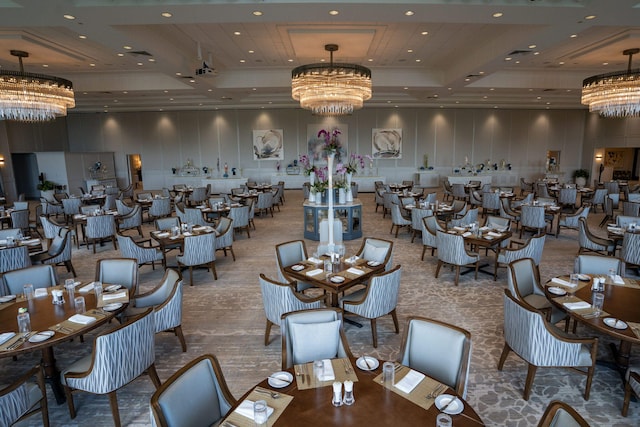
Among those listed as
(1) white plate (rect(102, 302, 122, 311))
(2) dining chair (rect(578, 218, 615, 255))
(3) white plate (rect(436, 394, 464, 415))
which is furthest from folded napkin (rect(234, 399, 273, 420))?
(2) dining chair (rect(578, 218, 615, 255))

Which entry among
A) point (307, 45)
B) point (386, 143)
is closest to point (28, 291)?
point (307, 45)

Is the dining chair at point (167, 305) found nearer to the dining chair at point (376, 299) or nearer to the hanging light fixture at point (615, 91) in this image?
the dining chair at point (376, 299)

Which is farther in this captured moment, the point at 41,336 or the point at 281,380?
the point at 41,336

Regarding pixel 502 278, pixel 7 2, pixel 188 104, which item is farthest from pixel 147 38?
pixel 188 104

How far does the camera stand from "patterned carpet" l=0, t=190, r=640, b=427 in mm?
3291

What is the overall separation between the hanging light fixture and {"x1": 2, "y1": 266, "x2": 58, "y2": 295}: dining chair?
1094 cm

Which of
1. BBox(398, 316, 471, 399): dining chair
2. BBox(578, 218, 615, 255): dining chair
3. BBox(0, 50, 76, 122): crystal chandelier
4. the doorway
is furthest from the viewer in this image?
the doorway

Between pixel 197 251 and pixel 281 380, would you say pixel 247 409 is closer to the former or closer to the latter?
pixel 281 380

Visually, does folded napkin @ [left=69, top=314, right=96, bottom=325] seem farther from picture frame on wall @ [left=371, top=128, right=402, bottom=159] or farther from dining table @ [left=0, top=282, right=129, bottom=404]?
picture frame on wall @ [left=371, top=128, right=402, bottom=159]

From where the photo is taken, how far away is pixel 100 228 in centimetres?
841

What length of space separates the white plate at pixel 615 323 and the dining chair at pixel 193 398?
3186 millimetres

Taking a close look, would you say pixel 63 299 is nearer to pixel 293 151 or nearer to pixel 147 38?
pixel 147 38

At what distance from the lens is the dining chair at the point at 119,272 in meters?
4.59

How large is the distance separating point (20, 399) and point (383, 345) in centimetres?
333
